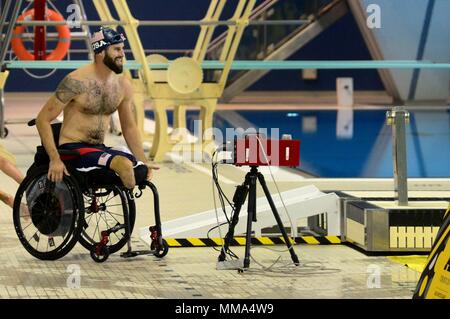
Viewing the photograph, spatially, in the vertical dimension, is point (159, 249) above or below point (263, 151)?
below

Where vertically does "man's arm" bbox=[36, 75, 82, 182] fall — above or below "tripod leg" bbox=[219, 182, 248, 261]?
above

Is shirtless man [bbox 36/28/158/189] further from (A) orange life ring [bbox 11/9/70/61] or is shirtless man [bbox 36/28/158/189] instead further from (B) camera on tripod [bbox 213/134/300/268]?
(A) orange life ring [bbox 11/9/70/61]

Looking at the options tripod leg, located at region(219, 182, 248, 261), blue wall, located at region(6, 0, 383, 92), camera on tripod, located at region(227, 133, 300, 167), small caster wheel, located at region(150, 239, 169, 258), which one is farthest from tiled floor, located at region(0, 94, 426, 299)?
blue wall, located at region(6, 0, 383, 92)

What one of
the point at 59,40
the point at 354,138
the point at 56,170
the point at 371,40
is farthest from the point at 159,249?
the point at 371,40

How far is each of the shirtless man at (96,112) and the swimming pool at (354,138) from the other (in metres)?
5.19

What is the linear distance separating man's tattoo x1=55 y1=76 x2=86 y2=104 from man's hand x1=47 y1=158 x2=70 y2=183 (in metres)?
0.48

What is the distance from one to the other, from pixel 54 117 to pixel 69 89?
0.78 ft

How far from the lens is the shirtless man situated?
7.45 metres

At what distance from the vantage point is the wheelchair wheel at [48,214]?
733 centimetres

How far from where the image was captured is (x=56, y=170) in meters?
7.31

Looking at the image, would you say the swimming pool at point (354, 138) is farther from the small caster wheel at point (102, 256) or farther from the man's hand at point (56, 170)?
the man's hand at point (56, 170)

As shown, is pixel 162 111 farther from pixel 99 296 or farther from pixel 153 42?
pixel 153 42

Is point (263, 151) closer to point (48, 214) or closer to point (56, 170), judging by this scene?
point (56, 170)

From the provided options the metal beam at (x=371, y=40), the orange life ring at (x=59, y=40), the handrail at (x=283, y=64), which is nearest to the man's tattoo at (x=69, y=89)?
the handrail at (x=283, y=64)
